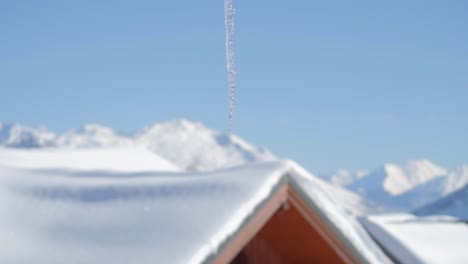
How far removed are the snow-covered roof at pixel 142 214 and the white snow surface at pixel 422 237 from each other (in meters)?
3.20

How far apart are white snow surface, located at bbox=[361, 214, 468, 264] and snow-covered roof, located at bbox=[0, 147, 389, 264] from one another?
3.20 metres

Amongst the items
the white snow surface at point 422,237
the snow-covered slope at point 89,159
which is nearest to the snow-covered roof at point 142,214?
the snow-covered slope at point 89,159

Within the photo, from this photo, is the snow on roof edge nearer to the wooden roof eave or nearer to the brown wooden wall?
the wooden roof eave

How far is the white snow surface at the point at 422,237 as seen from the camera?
415 inches

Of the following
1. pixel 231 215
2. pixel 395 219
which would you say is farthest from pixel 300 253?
pixel 395 219

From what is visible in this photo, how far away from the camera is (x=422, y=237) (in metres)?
11.2

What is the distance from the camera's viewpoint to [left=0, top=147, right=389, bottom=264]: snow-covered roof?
6176 mm

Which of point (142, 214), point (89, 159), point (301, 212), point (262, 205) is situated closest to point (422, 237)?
point (89, 159)

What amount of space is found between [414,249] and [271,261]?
104 inches

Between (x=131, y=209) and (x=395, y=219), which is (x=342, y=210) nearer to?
(x=131, y=209)

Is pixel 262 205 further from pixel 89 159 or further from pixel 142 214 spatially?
pixel 89 159

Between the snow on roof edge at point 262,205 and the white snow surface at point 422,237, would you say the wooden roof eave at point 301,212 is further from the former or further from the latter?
the white snow surface at point 422,237

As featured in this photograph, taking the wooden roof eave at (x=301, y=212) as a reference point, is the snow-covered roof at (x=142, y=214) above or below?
above

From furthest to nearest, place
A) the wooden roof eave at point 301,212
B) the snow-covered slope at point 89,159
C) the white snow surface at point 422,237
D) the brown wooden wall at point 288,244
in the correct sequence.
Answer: the white snow surface at point 422,237 < the snow-covered slope at point 89,159 < the brown wooden wall at point 288,244 < the wooden roof eave at point 301,212
